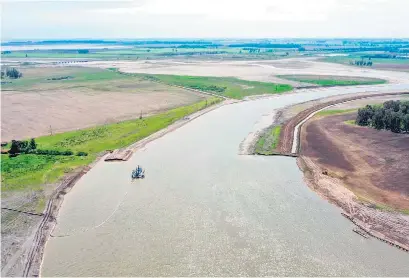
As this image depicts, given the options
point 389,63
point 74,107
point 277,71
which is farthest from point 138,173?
point 389,63

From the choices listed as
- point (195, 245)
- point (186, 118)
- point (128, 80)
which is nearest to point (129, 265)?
point (195, 245)

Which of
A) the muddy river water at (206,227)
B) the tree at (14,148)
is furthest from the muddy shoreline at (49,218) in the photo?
the tree at (14,148)

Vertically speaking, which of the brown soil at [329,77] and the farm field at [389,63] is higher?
the farm field at [389,63]

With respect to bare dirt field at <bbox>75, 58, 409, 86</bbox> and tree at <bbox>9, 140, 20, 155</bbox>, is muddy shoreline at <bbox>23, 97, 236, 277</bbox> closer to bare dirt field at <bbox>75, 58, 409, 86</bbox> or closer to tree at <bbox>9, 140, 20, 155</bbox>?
tree at <bbox>9, 140, 20, 155</bbox>

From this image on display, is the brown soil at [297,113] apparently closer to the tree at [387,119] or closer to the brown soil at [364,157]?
the brown soil at [364,157]

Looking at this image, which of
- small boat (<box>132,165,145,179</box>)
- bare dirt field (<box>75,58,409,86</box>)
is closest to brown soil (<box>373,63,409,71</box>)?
bare dirt field (<box>75,58,409,86</box>)

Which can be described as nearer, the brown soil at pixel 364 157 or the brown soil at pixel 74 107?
the brown soil at pixel 364 157
